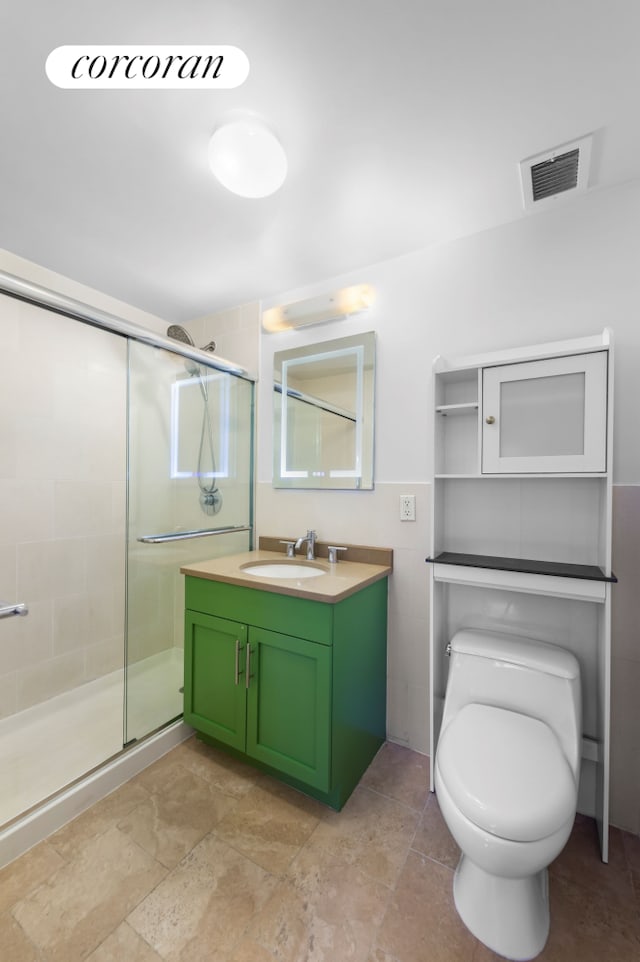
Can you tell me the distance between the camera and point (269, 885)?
1.15 m

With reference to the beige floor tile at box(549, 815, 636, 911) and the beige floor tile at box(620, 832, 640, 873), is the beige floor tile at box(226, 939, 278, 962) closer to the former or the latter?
the beige floor tile at box(549, 815, 636, 911)

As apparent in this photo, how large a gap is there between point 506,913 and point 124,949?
100 centimetres

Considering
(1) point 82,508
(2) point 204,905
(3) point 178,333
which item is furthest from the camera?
(3) point 178,333

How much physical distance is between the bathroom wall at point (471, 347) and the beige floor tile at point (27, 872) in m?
1.33

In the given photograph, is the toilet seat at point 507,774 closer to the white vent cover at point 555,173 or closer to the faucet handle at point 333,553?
the faucet handle at point 333,553

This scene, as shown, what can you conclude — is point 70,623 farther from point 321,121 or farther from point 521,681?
point 321,121

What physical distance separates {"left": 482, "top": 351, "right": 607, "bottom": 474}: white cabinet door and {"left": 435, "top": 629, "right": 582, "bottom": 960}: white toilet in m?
0.68

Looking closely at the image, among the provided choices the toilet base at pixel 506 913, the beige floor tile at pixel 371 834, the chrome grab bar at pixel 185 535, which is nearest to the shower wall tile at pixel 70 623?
the chrome grab bar at pixel 185 535

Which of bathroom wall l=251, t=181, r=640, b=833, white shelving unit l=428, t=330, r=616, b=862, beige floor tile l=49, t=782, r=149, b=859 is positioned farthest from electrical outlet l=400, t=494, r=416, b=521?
beige floor tile l=49, t=782, r=149, b=859

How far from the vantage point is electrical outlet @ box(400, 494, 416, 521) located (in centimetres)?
176

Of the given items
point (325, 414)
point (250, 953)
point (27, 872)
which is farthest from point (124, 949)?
point (325, 414)

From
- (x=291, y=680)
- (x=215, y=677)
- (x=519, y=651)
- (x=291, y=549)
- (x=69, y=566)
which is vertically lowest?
(x=215, y=677)

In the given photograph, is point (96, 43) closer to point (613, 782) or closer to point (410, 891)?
point (410, 891)

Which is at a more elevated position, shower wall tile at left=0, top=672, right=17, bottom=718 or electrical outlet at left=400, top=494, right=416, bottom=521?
electrical outlet at left=400, top=494, right=416, bottom=521
